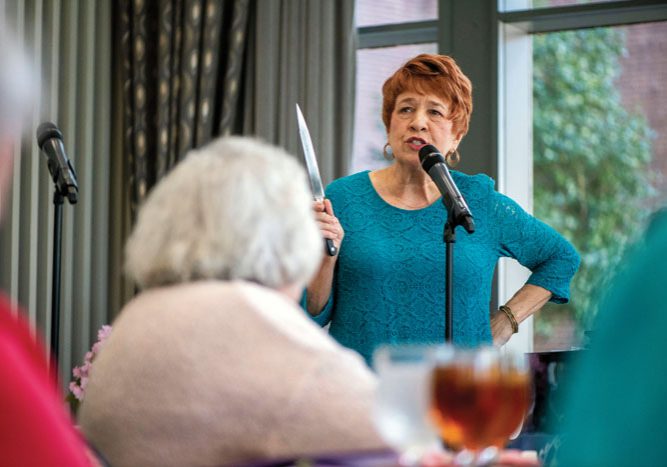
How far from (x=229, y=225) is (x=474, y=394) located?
0.41 metres

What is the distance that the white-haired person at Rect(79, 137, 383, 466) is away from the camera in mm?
1236

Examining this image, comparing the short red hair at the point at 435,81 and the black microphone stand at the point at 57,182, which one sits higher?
the short red hair at the point at 435,81

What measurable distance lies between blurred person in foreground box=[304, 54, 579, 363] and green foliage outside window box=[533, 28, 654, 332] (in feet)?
3.93

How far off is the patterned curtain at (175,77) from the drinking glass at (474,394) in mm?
3382

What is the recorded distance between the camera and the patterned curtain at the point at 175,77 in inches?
171

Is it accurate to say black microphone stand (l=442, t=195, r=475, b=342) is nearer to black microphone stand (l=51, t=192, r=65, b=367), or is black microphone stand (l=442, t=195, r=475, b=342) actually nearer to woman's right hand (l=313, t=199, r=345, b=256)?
woman's right hand (l=313, t=199, r=345, b=256)

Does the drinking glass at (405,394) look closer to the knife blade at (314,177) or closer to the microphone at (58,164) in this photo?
the knife blade at (314,177)

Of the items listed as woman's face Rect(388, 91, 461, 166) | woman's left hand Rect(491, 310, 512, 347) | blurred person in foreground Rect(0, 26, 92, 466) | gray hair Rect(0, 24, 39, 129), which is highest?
woman's face Rect(388, 91, 461, 166)

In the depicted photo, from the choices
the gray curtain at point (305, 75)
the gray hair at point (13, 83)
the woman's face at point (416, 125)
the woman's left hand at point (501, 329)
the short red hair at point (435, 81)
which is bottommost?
the woman's left hand at point (501, 329)

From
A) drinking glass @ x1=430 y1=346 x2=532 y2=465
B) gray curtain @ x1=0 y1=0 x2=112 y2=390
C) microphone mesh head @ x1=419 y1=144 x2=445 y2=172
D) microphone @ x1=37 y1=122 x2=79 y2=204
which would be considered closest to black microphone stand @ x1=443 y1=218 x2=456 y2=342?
microphone mesh head @ x1=419 y1=144 x2=445 y2=172

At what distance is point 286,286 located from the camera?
53.8 inches

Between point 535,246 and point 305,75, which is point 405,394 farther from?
point 305,75

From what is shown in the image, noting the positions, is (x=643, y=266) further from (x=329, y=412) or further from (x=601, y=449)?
(x=329, y=412)

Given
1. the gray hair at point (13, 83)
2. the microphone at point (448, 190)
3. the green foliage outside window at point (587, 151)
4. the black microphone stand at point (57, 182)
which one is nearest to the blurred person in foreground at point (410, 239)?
the microphone at point (448, 190)
